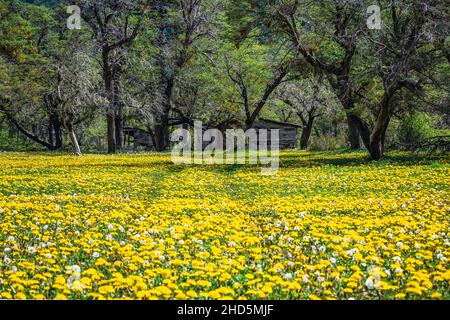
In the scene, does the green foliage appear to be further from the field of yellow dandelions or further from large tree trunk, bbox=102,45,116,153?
large tree trunk, bbox=102,45,116,153

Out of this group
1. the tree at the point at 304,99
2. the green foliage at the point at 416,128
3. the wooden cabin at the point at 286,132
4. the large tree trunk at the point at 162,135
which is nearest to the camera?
the green foliage at the point at 416,128

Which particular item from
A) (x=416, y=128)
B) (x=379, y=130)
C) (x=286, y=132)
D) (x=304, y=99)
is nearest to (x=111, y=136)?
(x=416, y=128)

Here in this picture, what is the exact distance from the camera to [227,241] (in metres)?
6.88

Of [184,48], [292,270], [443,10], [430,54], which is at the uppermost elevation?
[184,48]

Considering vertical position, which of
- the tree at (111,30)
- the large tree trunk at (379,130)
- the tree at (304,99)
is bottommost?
A: the large tree trunk at (379,130)

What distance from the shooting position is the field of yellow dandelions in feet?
15.7

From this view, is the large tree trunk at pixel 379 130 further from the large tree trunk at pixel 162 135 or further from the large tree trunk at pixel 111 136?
the large tree trunk at pixel 162 135

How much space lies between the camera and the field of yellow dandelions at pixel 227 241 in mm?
4777

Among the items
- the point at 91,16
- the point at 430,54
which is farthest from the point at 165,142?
the point at 430,54

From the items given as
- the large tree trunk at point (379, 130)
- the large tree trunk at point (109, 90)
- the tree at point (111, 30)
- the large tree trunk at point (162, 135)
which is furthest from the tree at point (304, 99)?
the large tree trunk at point (379, 130)

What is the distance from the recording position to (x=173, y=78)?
49.0 metres

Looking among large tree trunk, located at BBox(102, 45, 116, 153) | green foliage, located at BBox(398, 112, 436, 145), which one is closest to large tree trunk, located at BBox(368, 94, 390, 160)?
green foliage, located at BBox(398, 112, 436, 145)
